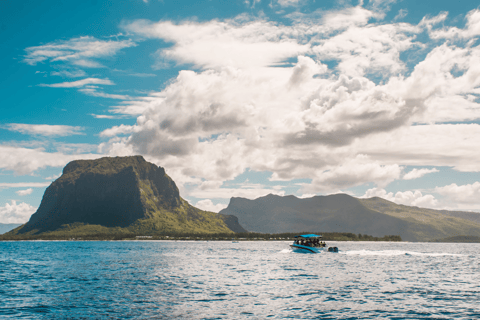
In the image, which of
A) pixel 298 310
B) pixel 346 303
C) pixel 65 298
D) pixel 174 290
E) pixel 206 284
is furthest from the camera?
pixel 206 284

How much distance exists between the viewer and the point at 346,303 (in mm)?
47625

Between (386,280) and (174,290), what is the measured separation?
130ft

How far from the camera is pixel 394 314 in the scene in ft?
137

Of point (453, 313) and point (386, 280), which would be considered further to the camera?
point (386, 280)

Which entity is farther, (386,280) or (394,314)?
(386,280)

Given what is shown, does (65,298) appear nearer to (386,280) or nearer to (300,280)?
(300,280)

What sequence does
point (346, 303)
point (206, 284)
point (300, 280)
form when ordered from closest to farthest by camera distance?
point (346, 303), point (206, 284), point (300, 280)

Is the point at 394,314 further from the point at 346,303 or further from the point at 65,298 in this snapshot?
the point at 65,298

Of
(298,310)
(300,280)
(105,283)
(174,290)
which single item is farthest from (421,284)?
(105,283)

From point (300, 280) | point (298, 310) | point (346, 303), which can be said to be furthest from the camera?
point (300, 280)

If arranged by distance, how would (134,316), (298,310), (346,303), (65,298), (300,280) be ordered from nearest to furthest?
1. (134,316)
2. (298,310)
3. (346,303)
4. (65,298)
5. (300,280)

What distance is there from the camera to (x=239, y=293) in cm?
5459

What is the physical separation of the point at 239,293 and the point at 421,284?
3396cm

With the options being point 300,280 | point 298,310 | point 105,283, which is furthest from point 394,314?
point 105,283
